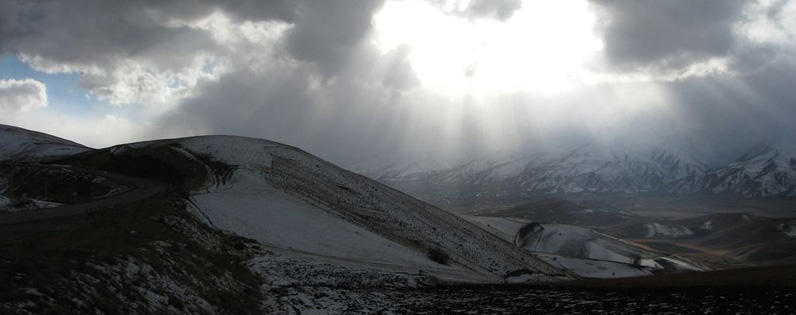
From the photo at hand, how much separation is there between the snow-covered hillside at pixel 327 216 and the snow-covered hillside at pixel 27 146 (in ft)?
66.6

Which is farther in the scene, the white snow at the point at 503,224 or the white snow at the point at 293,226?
the white snow at the point at 503,224

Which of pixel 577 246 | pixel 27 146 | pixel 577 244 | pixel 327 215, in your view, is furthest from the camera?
pixel 577 244

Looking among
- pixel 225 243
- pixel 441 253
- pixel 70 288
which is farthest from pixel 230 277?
pixel 441 253

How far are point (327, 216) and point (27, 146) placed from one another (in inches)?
2897

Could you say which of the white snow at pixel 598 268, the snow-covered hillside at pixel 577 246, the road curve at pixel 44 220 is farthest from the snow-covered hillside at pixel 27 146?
the white snow at pixel 598 268

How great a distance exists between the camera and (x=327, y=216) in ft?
166

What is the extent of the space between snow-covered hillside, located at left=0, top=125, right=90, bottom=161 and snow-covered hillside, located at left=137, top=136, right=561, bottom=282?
2030 centimetres

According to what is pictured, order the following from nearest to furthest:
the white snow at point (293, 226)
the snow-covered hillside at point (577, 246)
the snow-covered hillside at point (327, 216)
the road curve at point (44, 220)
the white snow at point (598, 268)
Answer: the road curve at point (44, 220)
the white snow at point (293, 226)
the snow-covered hillside at point (327, 216)
the white snow at point (598, 268)
the snow-covered hillside at point (577, 246)

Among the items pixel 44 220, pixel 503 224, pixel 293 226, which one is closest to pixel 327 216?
pixel 293 226

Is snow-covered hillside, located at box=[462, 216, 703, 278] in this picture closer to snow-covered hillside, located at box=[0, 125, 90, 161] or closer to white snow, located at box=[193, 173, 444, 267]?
white snow, located at box=[193, 173, 444, 267]

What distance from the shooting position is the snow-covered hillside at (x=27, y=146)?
277 feet

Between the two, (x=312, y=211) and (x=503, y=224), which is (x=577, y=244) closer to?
(x=503, y=224)

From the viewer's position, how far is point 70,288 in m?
15.4

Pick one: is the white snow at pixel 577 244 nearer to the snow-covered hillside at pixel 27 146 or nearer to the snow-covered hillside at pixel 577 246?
the snow-covered hillside at pixel 577 246
